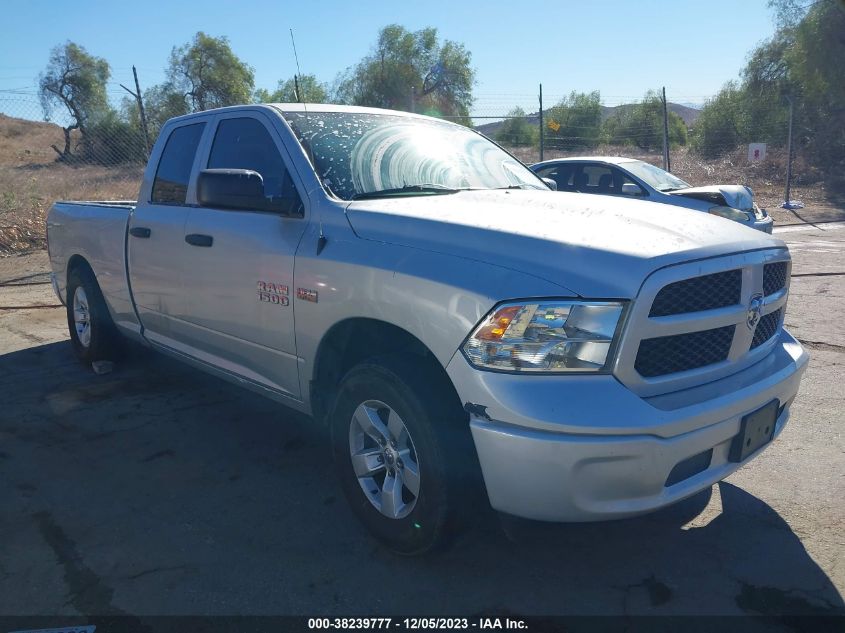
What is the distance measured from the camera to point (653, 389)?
2.53m

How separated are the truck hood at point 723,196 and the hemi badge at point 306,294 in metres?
8.04

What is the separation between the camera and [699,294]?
2.65m

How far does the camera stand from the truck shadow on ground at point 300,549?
2725mm

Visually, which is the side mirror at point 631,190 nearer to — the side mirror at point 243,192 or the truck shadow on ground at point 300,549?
the truck shadow on ground at point 300,549

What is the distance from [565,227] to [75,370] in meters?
4.70

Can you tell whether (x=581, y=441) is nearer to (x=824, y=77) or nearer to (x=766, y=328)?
(x=766, y=328)

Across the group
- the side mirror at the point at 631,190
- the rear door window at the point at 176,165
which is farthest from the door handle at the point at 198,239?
the side mirror at the point at 631,190

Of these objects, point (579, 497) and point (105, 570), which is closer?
point (579, 497)

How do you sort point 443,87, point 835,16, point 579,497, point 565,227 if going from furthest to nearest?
point 443,87
point 835,16
point 565,227
point 579,497

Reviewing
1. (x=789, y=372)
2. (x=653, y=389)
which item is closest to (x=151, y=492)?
(x=653, y=389)

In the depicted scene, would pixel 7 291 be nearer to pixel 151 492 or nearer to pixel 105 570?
pixel 151 492

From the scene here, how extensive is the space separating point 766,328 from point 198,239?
298 centimetres

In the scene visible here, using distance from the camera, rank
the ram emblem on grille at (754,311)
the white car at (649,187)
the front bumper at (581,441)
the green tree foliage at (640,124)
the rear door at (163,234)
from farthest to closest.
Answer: the green tree foliage at (640,124), the white car at (649,187), the rear door at (163,234), the ram emblem on grille at (754,311), the front bumper at (581,441)

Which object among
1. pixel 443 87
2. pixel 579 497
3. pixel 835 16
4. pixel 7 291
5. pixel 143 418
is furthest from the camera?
pixel 443 87
